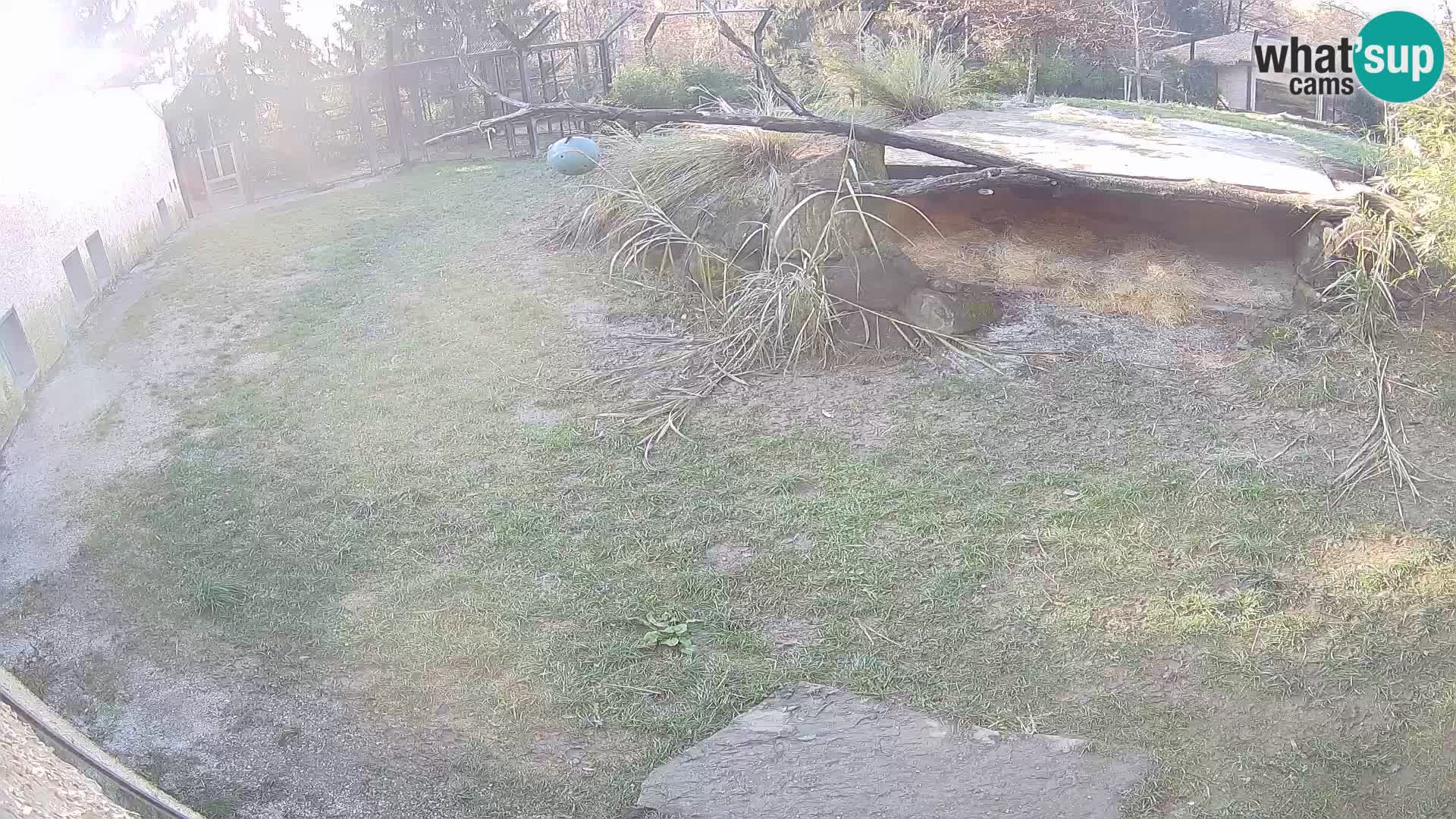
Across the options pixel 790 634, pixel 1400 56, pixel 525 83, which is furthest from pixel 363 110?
pixel 790 634

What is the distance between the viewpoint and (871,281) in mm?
6113

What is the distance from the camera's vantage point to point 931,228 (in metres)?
6.87

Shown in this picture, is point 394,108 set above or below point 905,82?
above

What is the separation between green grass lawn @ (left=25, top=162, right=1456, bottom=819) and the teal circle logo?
1768mm

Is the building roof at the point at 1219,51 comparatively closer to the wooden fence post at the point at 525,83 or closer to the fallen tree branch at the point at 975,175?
Answer: the wooden fence post at the point at 525,83

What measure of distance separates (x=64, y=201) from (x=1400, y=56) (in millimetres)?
8843

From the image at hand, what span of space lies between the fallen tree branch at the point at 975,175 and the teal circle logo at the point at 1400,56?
659 mm

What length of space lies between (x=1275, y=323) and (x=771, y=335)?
8.72ft

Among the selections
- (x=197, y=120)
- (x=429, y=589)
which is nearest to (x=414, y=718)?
(x=429, y=589)

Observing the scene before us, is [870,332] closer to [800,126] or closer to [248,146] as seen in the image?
[800,126]

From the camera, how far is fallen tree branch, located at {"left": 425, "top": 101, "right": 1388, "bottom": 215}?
578cm

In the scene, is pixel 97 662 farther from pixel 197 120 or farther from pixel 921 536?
pixel 197 120

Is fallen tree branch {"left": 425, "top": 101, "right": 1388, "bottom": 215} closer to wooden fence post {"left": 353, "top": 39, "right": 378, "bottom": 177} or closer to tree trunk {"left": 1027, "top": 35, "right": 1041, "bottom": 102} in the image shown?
tree trunk {"left": 1027, "top": 35, "right": 1041, "bottom": 102}

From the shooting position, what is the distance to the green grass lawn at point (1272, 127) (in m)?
6.96
